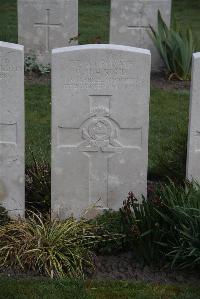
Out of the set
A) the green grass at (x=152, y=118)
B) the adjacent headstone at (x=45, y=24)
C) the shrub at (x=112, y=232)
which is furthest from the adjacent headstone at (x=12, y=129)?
the adjacent headstone at (x=45, y=24)

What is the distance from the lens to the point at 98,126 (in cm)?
621

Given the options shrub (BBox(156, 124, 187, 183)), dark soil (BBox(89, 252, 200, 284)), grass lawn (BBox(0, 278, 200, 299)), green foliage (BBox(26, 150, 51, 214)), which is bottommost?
grass lawn (BBox(0, 278, 200, 299))

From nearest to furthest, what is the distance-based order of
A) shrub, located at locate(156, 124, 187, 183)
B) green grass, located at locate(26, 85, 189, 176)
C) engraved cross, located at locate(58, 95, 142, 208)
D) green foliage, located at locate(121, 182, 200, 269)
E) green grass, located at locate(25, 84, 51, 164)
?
green foliage, located at locate(121, 182, 200, 269), engraved cross, located at locate(58, 95, 142, 208), shrub, located at locate(156, 124, 187, 183), green grass, located at locate(25, 84, 51, 164), green grass, located at locate(26, 85, 189, 176)

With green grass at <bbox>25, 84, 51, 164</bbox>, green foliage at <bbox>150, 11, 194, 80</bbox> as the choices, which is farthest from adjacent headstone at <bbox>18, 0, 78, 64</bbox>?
green foliage at <bbox>150, 11, 194, 80</bbox>

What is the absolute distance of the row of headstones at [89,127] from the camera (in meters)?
6.07

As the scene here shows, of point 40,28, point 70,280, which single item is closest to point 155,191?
point 70,280

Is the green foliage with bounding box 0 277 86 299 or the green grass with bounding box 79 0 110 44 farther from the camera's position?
the green grass with bounding box 79 0 110 44

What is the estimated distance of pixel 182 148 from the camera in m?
7.13

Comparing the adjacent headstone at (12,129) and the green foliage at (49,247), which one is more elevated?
the adjacent headstone at (12,129)

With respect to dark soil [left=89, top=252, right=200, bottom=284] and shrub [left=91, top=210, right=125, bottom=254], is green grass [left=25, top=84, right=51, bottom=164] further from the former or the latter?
dark soil [left=89, top=252, right=200, bottom=284]

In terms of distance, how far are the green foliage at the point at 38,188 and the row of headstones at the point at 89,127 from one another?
Result: 0.21 metres

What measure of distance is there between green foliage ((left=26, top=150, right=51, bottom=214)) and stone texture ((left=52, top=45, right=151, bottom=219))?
225 millimetres

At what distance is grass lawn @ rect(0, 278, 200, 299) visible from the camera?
5379mm

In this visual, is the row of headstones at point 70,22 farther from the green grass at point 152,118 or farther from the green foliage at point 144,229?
the green foliage at point 144,229
